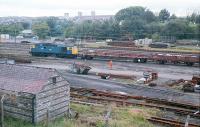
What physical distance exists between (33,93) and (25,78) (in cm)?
171

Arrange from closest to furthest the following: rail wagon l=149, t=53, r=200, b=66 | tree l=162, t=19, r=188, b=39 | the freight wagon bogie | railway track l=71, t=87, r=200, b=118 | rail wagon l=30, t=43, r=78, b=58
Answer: railway track l=71, t=87, r=200, b=118 < rail wagon l=149, t=53, r=200, b=66 < the freight wagon bogie < rail wagon l=30, t=43, r=78, b=58 < tree l=162, t=19, r=188, b=39

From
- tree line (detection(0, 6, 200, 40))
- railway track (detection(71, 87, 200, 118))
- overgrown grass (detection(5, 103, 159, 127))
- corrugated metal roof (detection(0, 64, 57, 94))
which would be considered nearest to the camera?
overgrown grass (detection(5, 103, 159, 127))

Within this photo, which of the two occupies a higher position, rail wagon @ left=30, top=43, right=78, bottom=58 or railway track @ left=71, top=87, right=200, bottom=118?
rail wagon @ left=30, top=43, right=78, bottom=58

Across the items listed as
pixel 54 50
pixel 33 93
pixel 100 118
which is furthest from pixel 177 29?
pixel 33 93

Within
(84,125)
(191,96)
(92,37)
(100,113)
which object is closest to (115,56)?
(191,96)

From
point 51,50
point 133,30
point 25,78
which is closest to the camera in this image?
point 25,78

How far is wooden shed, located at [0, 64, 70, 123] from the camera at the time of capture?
18375 millimetres

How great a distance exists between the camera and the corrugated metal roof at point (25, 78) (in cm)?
1872

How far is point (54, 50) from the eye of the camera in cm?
5247

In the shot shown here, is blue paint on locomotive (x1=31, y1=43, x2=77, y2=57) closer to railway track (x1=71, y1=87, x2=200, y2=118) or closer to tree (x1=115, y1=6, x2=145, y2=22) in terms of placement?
railway track (x1=71, y1=87, x2=200, y2=118)

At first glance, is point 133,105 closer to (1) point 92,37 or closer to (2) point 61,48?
(2) point 61,48

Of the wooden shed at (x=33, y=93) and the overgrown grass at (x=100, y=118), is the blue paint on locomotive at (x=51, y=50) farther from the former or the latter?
the wooden shed at (x=33, y=93)

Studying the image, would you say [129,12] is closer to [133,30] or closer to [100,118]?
[133,30]

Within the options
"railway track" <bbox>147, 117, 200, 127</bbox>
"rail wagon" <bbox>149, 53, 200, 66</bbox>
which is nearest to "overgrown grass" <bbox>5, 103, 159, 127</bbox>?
"railway track" <bbox>147, 117, 200, 127</bbox>
